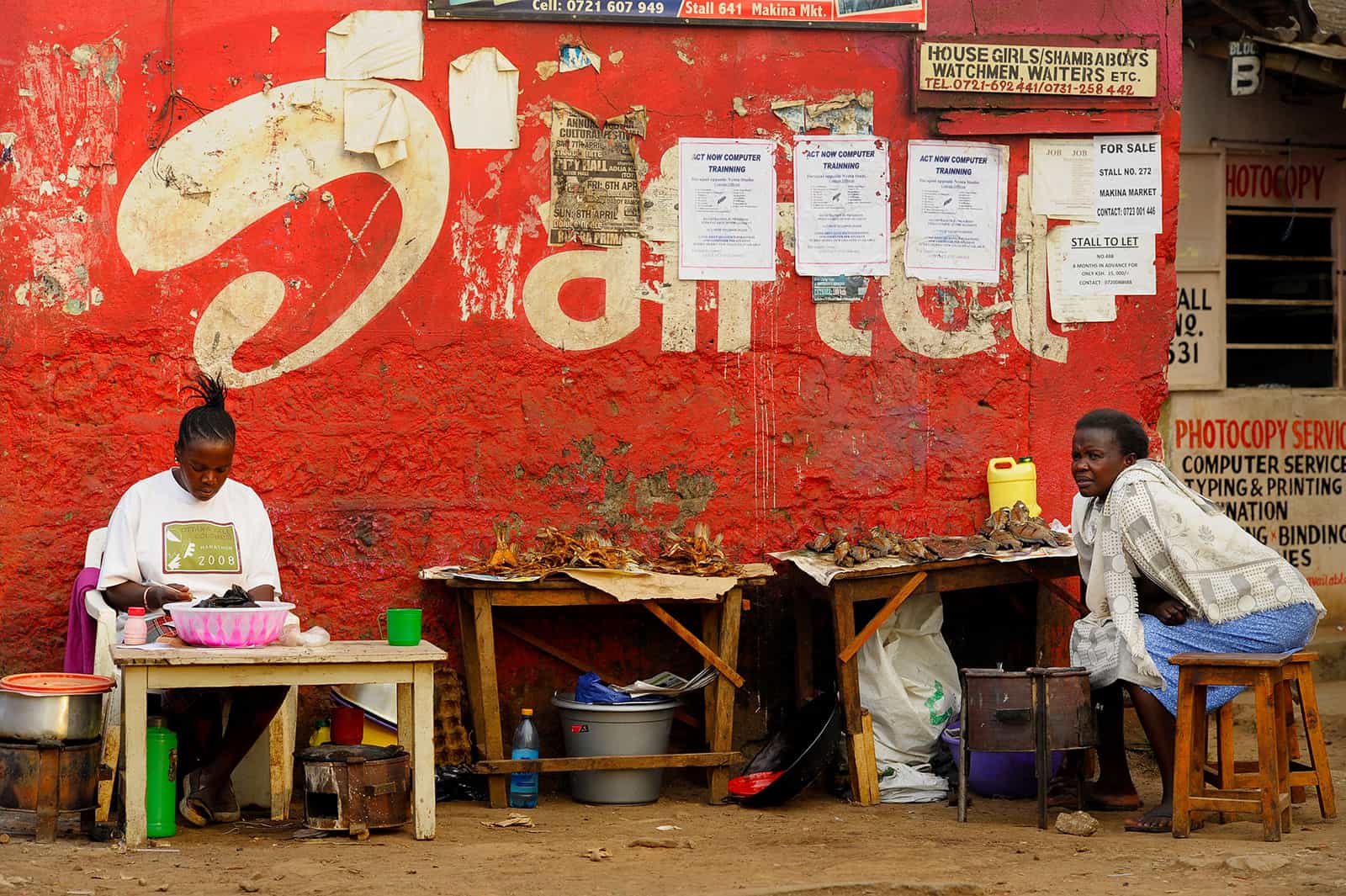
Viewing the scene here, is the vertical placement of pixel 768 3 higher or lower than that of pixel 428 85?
higher

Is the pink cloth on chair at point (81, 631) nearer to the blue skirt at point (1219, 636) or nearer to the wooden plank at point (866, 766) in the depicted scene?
the wooden plank at point (866, 766)

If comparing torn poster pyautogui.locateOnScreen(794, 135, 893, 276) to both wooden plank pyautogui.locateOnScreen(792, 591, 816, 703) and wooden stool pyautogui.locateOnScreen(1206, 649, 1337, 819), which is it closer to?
wooden plank pyautogui.locateOnScreen(792, 591, 816, 703)

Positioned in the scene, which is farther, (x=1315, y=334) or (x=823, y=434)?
(x=1315, y=334)

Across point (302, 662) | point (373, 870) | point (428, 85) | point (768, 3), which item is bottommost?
point (373, 870)

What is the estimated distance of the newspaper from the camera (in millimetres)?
6273

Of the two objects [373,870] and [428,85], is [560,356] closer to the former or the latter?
[428,85]

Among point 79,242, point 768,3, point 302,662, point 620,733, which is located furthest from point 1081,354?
point 79,242

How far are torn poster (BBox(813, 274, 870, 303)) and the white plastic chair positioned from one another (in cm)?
269

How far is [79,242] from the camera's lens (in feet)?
20.3

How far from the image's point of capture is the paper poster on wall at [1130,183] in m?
6.98

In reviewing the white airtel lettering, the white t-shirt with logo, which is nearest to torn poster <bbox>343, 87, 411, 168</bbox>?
the white airtel lettering

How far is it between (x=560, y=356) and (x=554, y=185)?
71 cm

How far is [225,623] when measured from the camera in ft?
16.9

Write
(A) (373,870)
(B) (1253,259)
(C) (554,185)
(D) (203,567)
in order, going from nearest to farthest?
(A) (373,870) < (D) (203,567) < (C) (554,185) < (B) (1253,259)
